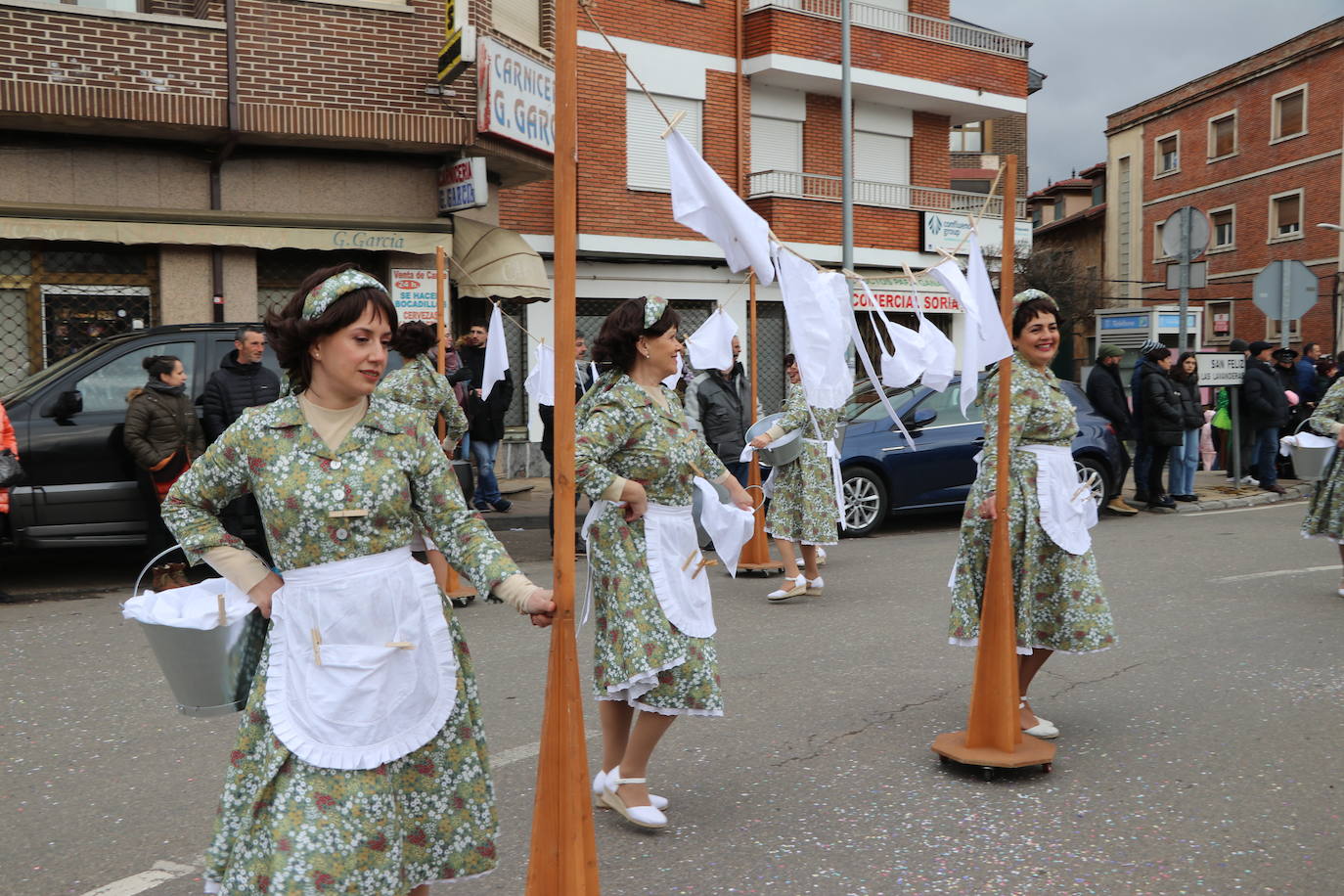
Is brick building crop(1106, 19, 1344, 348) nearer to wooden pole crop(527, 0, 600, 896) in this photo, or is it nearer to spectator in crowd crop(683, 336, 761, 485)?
spectator in crowd crop(683, 336, 761, 485)

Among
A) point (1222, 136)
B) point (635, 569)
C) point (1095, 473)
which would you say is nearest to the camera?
point (635, 569)

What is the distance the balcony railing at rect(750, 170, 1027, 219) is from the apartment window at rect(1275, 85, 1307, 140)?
48.2 ft

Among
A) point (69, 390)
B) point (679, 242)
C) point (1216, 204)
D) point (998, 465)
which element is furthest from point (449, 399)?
point (1216, 204)

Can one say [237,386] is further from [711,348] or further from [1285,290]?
[1285,290]

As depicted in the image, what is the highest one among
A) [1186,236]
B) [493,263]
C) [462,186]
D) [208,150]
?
[208,150]

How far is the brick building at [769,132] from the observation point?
1984 centimetres

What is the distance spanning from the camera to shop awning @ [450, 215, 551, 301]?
15.4 metres

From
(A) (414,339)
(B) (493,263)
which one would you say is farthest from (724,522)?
(B) (493,263)

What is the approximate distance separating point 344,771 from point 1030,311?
3.64 metres

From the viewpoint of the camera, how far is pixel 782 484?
919cm

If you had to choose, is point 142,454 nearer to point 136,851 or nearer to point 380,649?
point 136,851

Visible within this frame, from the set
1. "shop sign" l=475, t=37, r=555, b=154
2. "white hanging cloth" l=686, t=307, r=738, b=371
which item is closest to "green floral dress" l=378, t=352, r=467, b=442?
"white hanging cloth" l=686, t=307, r=738, b=371

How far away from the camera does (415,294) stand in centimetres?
1331

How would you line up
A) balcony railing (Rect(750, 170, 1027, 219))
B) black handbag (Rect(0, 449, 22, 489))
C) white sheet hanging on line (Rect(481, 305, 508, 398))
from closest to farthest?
black handbag (Rect(0, 449, 22, 489)) < white sheet hanging on line (Rect(481, 305, 508, 398)) < balcony railing (Rect(750, 170, 1027, 219))
